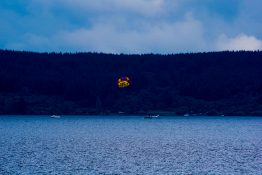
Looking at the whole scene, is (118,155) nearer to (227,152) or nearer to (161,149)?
(161,149)

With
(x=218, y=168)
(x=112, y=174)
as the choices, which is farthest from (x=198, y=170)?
(x=112, y=174)

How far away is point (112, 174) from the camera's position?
68.1 m

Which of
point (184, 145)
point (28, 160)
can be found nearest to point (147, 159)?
point (28, 160)

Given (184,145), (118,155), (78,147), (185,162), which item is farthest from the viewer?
(184,145)

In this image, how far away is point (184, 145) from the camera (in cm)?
10956

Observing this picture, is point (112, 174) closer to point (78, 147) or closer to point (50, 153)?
point (50, 153)

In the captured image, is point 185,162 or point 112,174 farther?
point 185,162

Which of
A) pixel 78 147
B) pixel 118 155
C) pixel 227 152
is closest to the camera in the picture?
pixel 118 155

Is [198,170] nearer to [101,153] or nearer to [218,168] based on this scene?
[218,168]

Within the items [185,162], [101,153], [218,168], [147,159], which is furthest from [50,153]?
[218,168]

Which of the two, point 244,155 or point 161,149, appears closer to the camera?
point 244,155

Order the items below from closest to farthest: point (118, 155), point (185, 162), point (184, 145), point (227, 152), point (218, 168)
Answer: point (218, 168), point (185, 162), point (118, 155), point (227, 152), point (184, 145)

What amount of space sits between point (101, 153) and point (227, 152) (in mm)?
21747

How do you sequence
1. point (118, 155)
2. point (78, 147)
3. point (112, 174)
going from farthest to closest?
point (78, 147)
point (118, 155)
point (112, 174)
